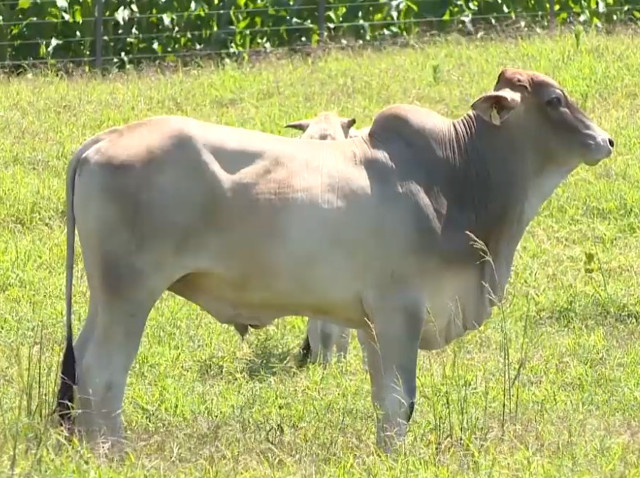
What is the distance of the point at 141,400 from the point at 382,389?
1214 mm

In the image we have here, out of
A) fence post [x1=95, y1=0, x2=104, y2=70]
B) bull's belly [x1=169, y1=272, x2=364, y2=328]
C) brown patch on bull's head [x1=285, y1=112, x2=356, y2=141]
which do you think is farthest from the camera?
fence post [x1=95, y1=0, x2=104, y2=70]

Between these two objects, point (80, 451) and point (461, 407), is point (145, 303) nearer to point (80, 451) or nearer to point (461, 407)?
point (80, 451)

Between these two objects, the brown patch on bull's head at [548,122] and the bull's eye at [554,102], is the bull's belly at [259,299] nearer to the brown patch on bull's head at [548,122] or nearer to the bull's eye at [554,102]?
the brown patch on bull's head at [548,122]

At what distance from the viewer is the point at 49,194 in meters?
10.7

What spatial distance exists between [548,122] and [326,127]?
180cm

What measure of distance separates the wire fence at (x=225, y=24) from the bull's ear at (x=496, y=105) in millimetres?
8884

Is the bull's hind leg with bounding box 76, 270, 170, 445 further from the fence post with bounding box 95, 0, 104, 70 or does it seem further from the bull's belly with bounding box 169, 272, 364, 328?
the fence post with bounding box 95, 0, 104, 70

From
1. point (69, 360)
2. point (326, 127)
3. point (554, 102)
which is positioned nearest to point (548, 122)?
point (554, 102)

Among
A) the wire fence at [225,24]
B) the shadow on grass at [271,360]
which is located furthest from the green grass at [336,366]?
the wire fence at [225,24]

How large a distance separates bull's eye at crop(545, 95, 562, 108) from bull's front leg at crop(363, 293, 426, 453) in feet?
3.85

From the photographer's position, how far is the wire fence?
1595 centimetres

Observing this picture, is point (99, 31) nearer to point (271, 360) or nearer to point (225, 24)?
point (225, 24)

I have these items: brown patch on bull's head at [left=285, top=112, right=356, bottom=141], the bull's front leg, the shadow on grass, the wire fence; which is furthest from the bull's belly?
the wire fence

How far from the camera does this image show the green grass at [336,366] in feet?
19.2
